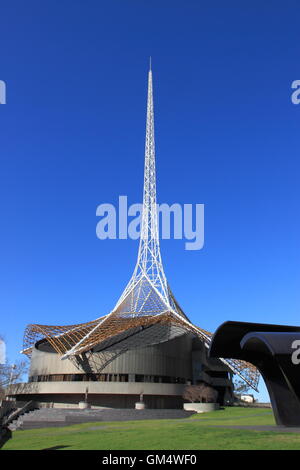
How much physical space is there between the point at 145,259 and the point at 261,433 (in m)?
52.7

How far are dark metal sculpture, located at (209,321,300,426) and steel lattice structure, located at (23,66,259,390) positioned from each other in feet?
122

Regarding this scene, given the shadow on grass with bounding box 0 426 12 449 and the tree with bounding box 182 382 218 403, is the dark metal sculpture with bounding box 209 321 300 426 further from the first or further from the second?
the tree with bounding box 182 382 218 403

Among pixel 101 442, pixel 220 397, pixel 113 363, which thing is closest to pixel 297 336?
pixel 101 442

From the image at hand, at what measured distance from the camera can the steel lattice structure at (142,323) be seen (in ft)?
192

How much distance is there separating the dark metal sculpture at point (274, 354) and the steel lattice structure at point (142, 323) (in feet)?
122

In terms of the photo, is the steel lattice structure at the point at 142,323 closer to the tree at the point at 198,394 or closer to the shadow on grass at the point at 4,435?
the tree at the point at 198,394

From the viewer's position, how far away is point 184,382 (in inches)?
2520

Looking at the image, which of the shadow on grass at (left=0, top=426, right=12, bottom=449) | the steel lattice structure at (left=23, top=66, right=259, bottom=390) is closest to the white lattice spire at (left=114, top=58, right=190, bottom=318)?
the steel lattice structure at (left=23, top=66, right=259, bottom=390)

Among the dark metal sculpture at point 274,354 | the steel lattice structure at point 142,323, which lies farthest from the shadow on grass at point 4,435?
the steel lattice structure at point 142,323

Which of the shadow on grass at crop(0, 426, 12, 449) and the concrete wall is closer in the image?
the shadow on grass at crop(0, 426, 12, 449)

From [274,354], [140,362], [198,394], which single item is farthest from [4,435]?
[198,394]

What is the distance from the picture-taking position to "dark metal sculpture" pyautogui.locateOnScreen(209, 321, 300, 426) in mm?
16766

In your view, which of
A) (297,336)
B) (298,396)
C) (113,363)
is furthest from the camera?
(113,363)
